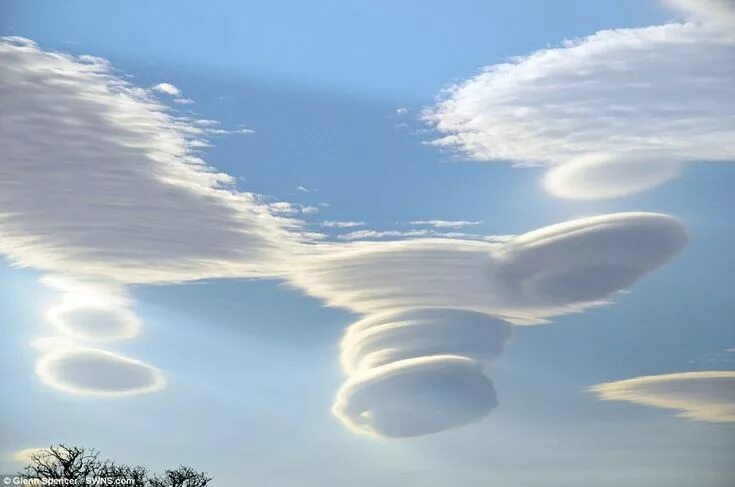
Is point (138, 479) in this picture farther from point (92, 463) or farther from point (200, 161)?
point (200, 161)

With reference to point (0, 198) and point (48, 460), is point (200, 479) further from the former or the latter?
point (0, 198)

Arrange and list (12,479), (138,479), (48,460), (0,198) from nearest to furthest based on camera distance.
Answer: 1. (0,198)
2. (12,479)
3. (48,460)
4. (138,479)

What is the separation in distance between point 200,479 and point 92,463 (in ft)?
10.4

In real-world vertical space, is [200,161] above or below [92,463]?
above

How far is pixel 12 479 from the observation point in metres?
19.0

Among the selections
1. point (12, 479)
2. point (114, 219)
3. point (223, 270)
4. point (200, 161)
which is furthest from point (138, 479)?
point (200, 161)

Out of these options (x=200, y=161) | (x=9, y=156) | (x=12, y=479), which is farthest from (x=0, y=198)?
(x=12, y=479)

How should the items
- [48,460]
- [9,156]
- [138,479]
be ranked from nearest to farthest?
[9,156] → [48,460] → [138,479]

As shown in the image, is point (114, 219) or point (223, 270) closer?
point (114, 219)

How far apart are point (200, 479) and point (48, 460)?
14.4 feet

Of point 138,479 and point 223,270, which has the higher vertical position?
point 223,270

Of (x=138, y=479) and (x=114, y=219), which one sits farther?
(x=138, y=479)

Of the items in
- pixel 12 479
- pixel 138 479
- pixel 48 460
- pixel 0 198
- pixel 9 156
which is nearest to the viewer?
pixel 9 156

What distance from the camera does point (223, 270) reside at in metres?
19.2
